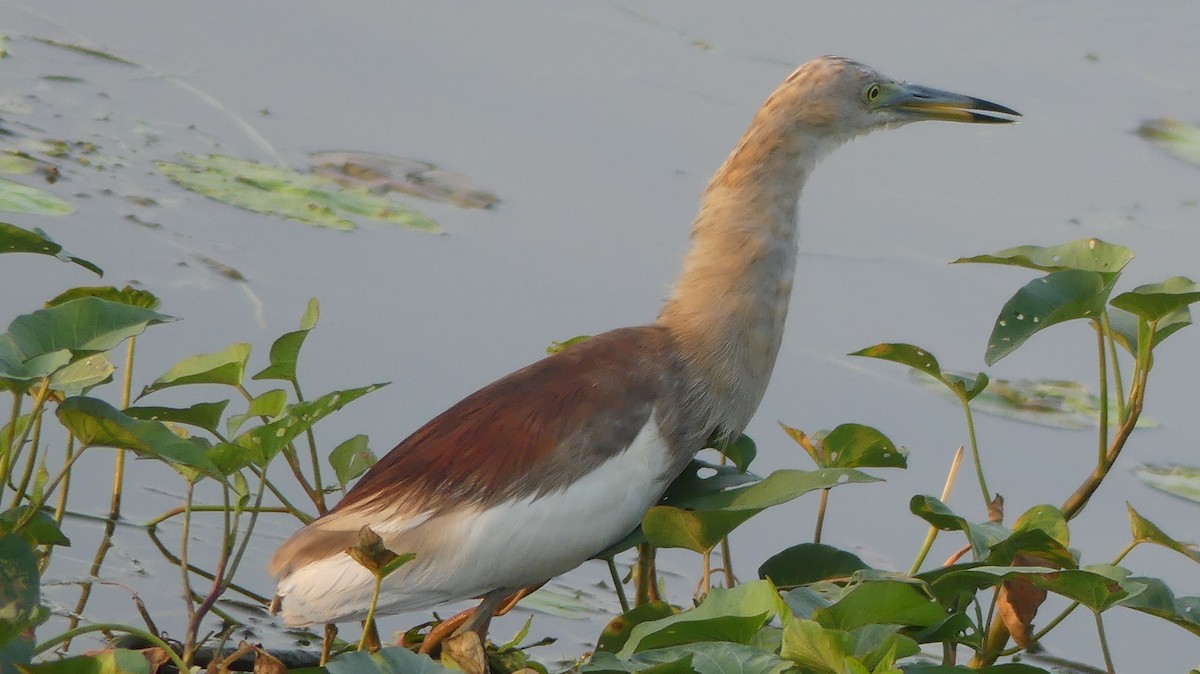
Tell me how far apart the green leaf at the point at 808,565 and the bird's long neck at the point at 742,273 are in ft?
1.05

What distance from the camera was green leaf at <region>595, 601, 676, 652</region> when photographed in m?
2.47

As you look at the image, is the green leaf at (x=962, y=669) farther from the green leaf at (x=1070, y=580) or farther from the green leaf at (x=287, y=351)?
the green leaf at (x=287, y=351)

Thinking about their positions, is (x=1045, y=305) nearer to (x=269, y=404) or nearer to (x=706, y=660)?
(x=706, y=660)

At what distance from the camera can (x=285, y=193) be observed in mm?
4441

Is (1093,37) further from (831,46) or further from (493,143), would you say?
(493,143)

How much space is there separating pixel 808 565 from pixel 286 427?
895 millimetres

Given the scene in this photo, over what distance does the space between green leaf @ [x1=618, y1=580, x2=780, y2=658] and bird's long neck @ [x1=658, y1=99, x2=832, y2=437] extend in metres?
0.78

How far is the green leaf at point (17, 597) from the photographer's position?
6.56 ft

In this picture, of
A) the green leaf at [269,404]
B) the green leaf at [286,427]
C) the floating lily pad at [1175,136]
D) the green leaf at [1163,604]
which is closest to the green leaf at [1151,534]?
the green leaf at [1163,604]

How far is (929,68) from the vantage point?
17.7 feet

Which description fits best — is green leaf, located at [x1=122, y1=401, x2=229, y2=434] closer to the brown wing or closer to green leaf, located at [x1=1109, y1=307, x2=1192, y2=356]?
the brown wing

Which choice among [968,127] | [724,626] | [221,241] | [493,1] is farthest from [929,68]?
[724,626]

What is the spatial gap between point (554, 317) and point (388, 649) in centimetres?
205

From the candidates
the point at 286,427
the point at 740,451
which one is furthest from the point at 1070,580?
the point at 286,427
